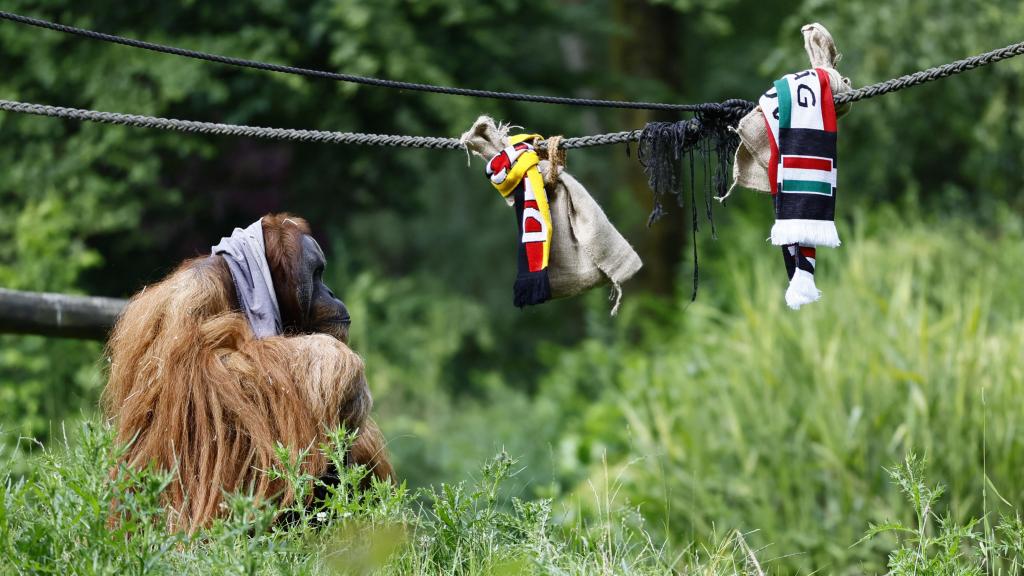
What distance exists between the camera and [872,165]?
1066cm

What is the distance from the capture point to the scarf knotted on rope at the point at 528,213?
3291mm

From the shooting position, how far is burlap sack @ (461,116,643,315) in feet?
11.0

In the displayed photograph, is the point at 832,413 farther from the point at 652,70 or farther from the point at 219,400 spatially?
the point at 652,70

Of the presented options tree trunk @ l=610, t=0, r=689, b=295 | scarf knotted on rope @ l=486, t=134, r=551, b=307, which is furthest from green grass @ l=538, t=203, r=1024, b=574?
tree trunk @ l=610, t=0, r=689, b=295

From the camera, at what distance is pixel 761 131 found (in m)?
3.25

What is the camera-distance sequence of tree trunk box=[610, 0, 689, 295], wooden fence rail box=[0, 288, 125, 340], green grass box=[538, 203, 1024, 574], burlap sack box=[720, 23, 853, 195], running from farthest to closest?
tree trunk box=[610, 0, 689, 295] → green grass box=[538, 203, 1024, 574] → wooden fence rail box=[0, 288, 125, 340] → burlap sack box=[720, 23, 853, 195]

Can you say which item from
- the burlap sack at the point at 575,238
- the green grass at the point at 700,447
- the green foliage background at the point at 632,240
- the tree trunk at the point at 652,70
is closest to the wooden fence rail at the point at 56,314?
the green foliage background at the point at 632,240

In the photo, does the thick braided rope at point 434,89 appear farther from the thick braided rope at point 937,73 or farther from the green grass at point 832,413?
the green grass at point 832,413

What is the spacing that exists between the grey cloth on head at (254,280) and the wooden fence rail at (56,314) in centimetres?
149

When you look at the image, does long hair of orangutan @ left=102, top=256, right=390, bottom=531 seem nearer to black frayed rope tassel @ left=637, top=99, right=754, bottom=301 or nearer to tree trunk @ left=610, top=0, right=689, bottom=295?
black frayed rope tassel @ left=637, top=99, right=754, bottom=301

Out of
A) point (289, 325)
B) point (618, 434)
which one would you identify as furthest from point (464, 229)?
point (289, 325)

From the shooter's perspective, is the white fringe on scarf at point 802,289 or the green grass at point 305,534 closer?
the green grass at point 305,534

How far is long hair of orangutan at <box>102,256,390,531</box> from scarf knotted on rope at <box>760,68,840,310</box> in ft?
4.03

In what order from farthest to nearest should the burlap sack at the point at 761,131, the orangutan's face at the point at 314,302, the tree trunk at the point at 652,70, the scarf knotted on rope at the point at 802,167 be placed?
1. the tree trunk at the point at 652,70
2. the orangutan's face at the point at 314,302
3. the burlap sack at the point at 761,131
4. the scarf knotted on rope at the point at 802,167
